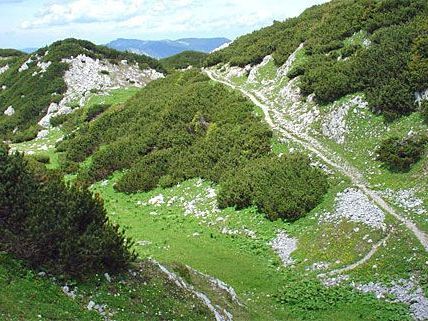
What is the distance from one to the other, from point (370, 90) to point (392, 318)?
19.4 metres

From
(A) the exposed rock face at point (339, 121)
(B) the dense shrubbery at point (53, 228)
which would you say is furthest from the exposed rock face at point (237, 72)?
(B) the dense shrubbery at point (53, 228)

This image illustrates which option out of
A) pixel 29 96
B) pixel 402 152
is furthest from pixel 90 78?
pixel 402 152

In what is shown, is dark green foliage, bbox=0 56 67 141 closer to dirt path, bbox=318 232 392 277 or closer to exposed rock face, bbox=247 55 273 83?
exposed rock face, bbox=247 55 273 83

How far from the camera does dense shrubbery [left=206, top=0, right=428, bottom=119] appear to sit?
101ft

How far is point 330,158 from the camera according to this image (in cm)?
3027

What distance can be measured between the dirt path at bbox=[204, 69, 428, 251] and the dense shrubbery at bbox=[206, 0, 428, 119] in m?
3.81

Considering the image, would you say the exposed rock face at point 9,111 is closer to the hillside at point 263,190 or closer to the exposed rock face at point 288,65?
the hillside at point 263,190

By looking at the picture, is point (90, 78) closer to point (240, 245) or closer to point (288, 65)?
point (288, 65)

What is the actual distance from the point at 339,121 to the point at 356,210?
10.7 meters

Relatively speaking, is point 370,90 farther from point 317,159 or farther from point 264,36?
point 264,36

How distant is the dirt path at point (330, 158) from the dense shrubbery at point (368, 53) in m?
3.81

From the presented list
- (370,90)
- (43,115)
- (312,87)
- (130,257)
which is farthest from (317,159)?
(43,115)

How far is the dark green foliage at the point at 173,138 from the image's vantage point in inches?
1385

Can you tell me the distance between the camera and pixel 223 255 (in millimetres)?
24969
